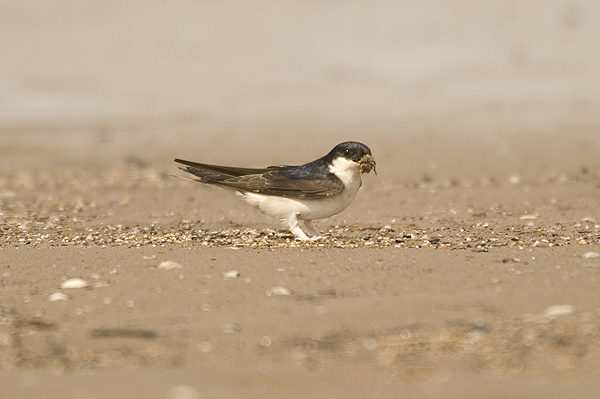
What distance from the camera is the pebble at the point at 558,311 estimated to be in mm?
4434

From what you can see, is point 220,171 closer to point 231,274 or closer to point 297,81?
point 231,274

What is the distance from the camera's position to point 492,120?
1555 cm

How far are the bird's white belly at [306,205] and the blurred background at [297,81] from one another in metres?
4.45

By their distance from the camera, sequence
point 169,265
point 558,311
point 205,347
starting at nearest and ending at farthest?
point 205,347, point 558,311, point 169,265

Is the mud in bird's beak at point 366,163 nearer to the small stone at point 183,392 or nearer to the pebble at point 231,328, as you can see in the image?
the pebble at point 231,328

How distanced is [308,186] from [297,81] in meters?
12.9

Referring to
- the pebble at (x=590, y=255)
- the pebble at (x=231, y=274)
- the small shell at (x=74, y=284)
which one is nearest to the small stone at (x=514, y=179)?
the pebble at (x=590, y=255)

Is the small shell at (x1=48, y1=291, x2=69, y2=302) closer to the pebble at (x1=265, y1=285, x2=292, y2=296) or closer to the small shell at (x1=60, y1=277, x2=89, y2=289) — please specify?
the small shell at (x1=60, y1=277, x2=89, y2=289)

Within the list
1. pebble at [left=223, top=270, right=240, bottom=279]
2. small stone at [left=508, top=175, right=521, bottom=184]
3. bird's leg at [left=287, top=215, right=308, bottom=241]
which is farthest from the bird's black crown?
small stone at [left=508, top=175, right=521, bottom=184]

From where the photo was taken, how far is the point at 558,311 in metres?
4.46

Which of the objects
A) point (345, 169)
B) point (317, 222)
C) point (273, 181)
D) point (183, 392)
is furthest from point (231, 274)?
point (317, 222)

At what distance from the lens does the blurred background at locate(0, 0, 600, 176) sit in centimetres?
1325

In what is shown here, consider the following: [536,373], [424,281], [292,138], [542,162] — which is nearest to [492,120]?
[292,138]

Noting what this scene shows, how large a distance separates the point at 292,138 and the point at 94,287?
9.08 metres
